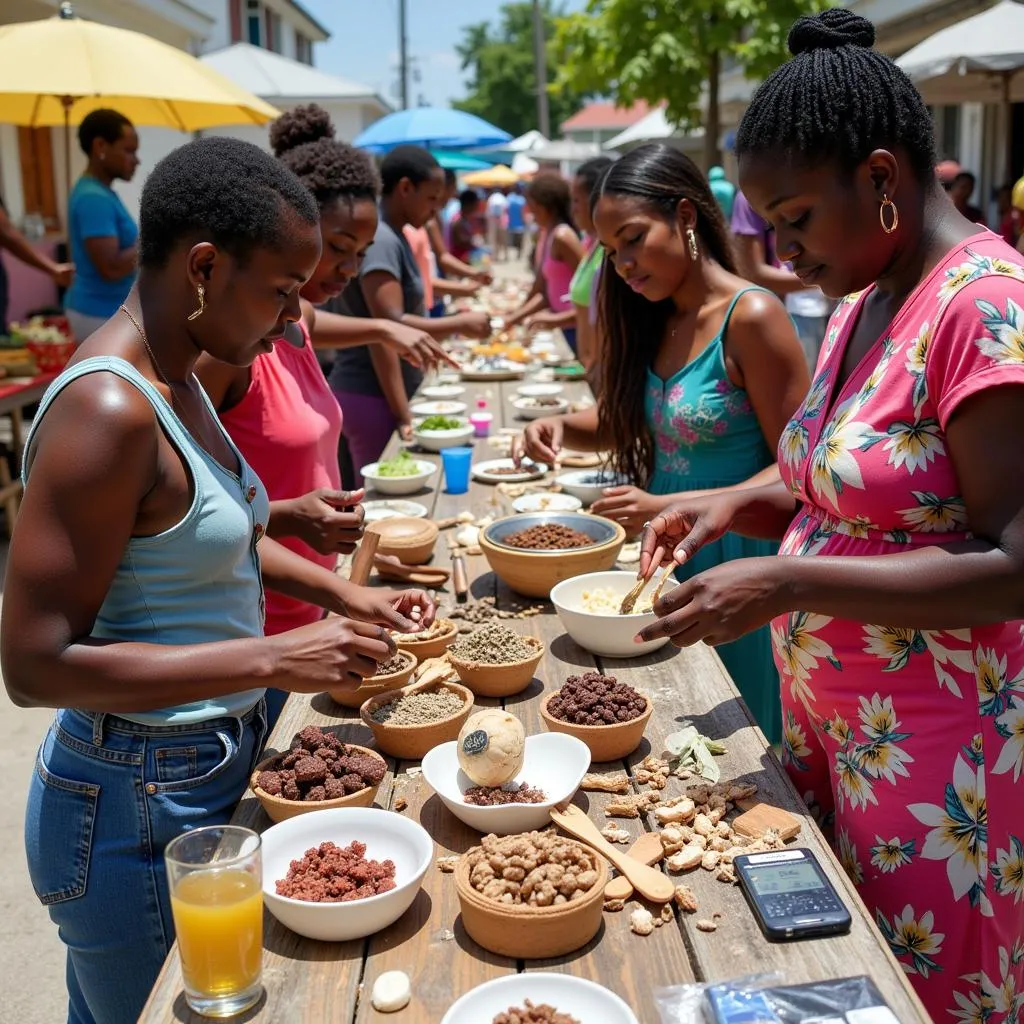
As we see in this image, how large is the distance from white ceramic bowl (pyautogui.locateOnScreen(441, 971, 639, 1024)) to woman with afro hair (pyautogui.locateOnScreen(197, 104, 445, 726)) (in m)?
1.04

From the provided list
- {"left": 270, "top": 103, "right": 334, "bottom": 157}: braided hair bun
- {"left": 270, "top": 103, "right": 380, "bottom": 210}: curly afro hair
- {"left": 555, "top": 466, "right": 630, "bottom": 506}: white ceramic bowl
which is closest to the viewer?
{"left": 270, "top": 103, "right": 380, "bottom": 210}: curly afro hair

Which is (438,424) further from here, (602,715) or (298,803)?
(298,803)

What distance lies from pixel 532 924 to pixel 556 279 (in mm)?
7599

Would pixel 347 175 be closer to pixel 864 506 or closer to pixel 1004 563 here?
pixel 864 506

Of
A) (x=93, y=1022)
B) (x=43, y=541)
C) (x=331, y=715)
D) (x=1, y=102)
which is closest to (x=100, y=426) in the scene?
(x=43, y=541)

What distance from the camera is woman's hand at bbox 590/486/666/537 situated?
3070 mm

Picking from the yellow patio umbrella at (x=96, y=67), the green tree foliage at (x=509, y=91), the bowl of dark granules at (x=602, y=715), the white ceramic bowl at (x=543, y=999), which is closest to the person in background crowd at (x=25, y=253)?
the yellow patio umbrella at (x=96, y=67)

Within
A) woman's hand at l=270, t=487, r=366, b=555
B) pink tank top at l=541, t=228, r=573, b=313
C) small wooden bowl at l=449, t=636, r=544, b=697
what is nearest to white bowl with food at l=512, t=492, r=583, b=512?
woman's hand at l=270, t=487, r=366, b=555

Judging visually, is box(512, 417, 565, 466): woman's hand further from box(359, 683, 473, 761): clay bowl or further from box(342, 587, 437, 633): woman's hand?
box(359, 683, 473, 761): clay bowl

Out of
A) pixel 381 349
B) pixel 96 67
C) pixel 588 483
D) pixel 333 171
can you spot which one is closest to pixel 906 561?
pixel 588 483

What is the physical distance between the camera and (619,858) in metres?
1.77

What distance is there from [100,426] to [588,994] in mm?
1090

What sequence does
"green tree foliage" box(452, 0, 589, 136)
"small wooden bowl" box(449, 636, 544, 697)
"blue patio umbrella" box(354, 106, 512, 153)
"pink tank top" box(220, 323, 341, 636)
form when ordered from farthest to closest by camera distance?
"green tree foliage" box(452, 0, 589, 136) → "blue patio umbrella" box(354, 106, 512, 153) → "pink tank top" box(220, 323, 341, 636) → "small wooden bowl" box(449, 636, 544, 697)

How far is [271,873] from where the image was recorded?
5.68 ft
